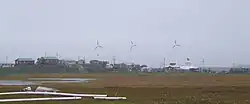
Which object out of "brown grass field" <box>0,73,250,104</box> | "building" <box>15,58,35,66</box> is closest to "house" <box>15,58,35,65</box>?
"building" <box>15,58,35,66</box>

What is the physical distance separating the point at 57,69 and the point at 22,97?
7057 centimetres

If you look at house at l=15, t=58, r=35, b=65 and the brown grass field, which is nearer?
the brown grass field

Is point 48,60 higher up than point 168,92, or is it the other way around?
point 48,60

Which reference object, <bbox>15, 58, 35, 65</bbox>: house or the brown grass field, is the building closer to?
<bbox>15, 58, 35, 65</bbox>: house

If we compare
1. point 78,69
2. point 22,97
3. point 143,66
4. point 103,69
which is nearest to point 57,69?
point 78,69

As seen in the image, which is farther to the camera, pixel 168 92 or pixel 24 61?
pixel 24 61

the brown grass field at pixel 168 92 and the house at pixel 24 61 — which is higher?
the house at pixel 24 61

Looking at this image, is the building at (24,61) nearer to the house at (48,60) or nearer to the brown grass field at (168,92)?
the house at (48,60)

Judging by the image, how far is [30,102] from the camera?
27656 mm

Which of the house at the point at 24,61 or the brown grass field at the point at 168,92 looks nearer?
the brown grass field at the point at 168,92

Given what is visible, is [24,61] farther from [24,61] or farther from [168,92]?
[168,92]

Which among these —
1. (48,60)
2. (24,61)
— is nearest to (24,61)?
(24,61)

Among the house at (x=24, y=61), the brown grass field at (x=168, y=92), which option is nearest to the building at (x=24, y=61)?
the house at (x=24, y=61)

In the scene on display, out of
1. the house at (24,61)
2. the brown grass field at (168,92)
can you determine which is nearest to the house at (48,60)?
the house at (24,61)
